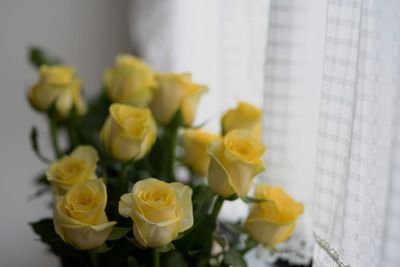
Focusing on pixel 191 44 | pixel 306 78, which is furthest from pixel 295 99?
pixel 191 44

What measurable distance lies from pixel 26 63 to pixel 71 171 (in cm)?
99

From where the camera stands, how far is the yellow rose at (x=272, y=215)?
0.71m

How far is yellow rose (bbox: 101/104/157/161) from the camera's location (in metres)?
0.74

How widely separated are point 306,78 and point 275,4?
12 cm

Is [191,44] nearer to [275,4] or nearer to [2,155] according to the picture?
[275,4]

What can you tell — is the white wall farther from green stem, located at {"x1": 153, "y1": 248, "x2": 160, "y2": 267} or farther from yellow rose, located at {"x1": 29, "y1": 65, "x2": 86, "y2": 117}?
green stem, located at {"x1": 153, "y1": 248, "x2": 160, "y2": 267}

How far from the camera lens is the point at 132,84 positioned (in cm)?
92

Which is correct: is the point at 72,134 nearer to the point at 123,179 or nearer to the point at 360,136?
the point at 123,179

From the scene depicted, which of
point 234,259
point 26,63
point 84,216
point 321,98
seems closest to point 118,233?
point 84,216

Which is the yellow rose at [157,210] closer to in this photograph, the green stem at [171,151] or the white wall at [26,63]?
the green stem at [171,151]

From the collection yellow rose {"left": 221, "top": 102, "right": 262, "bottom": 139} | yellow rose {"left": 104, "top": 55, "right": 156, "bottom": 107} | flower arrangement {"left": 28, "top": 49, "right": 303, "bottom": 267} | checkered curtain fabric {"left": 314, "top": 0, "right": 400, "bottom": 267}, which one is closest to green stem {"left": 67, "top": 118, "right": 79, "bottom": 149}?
flower arrangement {"left": 28, "top": 49, "right": 303, "bottom": 267}

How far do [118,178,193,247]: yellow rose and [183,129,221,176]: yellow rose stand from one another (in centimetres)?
19

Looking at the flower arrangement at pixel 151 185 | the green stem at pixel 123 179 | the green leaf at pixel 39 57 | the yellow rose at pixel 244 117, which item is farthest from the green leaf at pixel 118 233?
the green leaf at pixel 39 57

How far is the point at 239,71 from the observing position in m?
1.03
